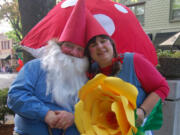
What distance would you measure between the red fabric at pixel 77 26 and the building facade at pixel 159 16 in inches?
421

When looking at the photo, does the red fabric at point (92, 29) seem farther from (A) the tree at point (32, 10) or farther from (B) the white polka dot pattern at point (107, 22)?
(A) the tree at point (32, 10)

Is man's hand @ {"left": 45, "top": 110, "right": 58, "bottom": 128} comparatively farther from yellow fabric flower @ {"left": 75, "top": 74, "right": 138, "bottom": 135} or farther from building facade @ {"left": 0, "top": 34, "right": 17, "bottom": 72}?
building facade @ {"left": 0, "top": 34, "right": 17, "bottom": 72}

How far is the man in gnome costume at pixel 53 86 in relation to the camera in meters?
1.53

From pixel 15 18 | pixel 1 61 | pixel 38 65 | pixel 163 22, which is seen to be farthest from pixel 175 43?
pixel 1 61

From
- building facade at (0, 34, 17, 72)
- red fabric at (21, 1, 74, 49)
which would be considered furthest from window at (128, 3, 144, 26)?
building facade at (0, 34, 17, 72)

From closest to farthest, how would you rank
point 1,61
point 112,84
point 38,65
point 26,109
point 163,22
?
point 112,84 < point 26,109 < point 38,65 < point 163,22 < point 1,61

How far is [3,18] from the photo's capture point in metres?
14.6

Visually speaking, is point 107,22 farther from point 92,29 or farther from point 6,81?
point 6,81

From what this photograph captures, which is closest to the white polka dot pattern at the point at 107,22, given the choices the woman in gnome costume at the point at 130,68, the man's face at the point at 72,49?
the woman in gnome costume at the point at 130,68

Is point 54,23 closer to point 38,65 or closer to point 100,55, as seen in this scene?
point 38,65

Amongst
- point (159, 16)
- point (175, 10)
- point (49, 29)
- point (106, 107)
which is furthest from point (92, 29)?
point (159, 16)

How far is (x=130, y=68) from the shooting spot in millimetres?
1716

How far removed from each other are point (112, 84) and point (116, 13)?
4.54ft

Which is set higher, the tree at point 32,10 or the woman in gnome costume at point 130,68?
the tree at point 32,10
